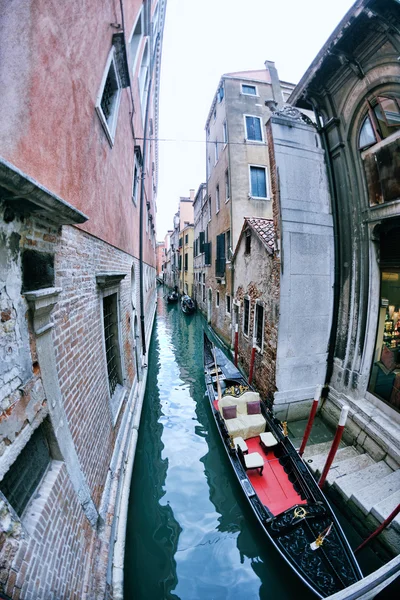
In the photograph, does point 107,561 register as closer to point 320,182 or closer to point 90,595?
point 90,595

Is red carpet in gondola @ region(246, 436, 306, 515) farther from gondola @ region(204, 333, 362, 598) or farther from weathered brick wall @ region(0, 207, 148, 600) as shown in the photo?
weathered brick wall @ region(0, 207, 148, 600)

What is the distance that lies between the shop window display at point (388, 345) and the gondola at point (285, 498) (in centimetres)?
217

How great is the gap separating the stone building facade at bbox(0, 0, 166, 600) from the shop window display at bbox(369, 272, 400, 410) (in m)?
4.96

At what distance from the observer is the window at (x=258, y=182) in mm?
11414

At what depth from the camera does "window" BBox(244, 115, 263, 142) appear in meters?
11.6

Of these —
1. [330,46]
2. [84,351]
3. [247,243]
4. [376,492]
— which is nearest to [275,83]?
[330,46]

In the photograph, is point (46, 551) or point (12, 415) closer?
point (12, 415)

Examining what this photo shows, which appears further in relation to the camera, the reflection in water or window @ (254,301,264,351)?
window @ (254,301,264,351)

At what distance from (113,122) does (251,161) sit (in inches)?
344

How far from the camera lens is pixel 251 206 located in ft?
37.1

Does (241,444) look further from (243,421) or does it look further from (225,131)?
(225,131)

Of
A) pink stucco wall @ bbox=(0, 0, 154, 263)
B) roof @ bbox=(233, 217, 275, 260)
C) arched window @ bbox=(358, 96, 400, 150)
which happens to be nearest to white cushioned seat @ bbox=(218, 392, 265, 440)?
roof @ bbox=(233, 217, 275, 260)

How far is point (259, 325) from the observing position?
729cm

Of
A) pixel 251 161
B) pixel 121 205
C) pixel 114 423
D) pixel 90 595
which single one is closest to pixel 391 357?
pixel 114 423
